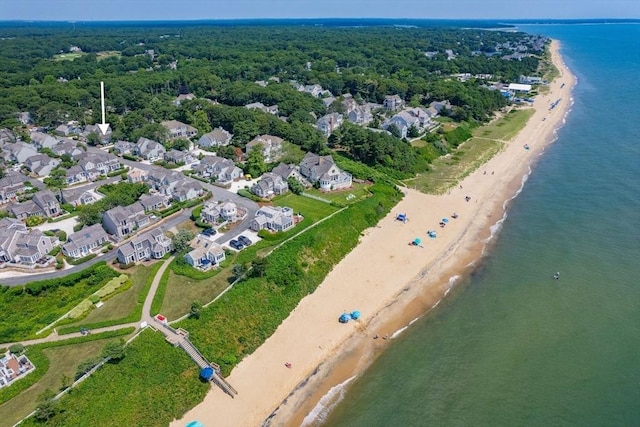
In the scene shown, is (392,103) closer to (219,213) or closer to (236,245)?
(219,213)

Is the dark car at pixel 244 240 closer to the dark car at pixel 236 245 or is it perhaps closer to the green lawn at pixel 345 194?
the dark car at pixel 236 245

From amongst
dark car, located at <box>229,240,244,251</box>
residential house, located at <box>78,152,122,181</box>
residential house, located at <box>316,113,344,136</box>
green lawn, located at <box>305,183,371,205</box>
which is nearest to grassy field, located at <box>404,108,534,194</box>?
green lawn, located at <box>305,183,371,205</box>

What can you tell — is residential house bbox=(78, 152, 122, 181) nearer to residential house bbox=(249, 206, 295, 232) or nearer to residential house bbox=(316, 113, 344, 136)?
residential house bbox=(249, 206, 295, 232)

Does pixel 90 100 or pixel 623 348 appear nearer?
pixel 623 348

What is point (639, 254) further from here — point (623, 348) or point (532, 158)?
point (532, 158)

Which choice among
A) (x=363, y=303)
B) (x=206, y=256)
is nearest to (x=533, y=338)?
(x=363, y=303)

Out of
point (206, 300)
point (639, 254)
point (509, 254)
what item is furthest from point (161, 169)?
point (639, 254)
